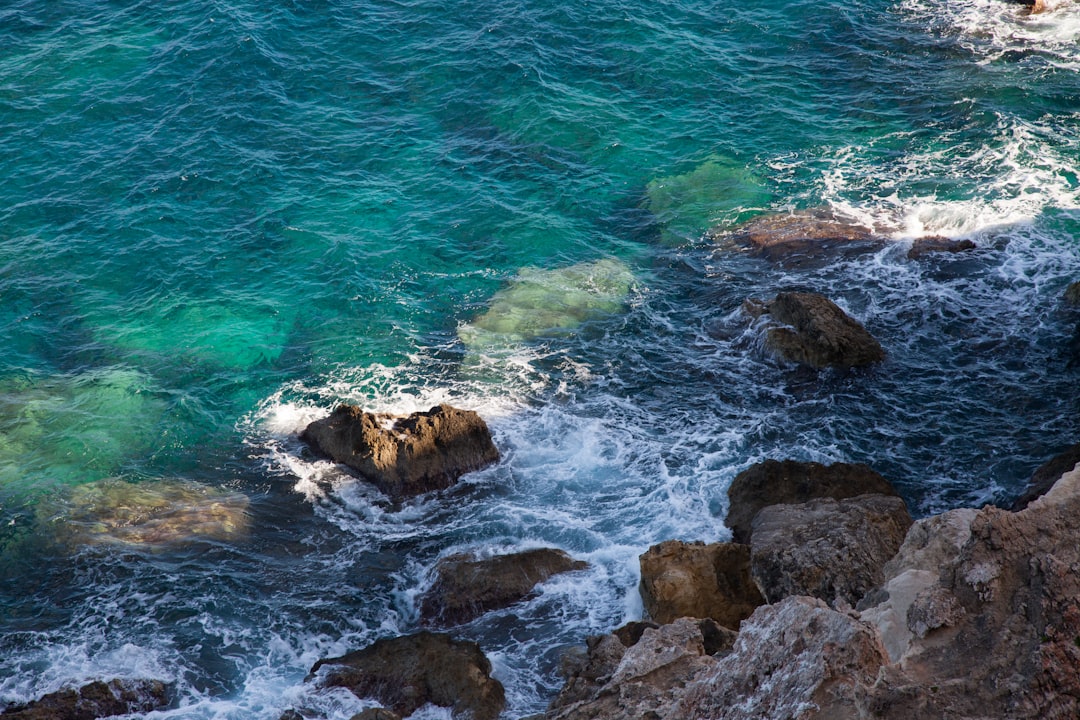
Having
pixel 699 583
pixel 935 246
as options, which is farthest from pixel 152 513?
pixel 935 246

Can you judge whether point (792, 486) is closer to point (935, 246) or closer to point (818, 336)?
point (818, 336)

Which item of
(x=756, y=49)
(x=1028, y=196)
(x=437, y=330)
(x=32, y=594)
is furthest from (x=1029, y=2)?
(x=32, y=594)

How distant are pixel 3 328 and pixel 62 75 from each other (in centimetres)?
1563

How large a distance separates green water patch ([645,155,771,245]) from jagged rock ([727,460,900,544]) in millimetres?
12391

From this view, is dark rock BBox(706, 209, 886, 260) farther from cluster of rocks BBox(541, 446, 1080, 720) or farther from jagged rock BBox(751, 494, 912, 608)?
cluster of rocks BBox(541, 446, 1080, 720)

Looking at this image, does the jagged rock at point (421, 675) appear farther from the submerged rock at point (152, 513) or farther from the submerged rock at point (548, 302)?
the submerged rock at point (548, 302)

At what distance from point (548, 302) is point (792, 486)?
11510 mm

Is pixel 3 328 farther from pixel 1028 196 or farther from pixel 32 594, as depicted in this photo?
pixel 1028 196

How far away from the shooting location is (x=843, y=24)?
43500 mm

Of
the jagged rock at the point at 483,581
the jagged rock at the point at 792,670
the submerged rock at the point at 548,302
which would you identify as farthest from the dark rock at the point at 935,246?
the jagged rock at the point at 792,670

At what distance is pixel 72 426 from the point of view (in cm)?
2683

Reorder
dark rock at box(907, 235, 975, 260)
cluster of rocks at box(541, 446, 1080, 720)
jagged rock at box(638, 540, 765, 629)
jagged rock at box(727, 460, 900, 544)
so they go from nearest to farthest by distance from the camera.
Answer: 1. cluster of rocks at box(541, 446, 1080, 720)
2. jagged rock at box(638, 540, 765, 629)
3. jagged rock at box(727, 460, 900, 544)
4. dark rock at box(907, 235, 975, 260)

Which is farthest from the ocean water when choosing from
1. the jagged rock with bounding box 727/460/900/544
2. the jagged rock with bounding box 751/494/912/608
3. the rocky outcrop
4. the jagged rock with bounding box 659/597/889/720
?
the jagged rock with bounding box 659/597/889/720

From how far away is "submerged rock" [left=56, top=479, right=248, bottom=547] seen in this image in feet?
76.8
